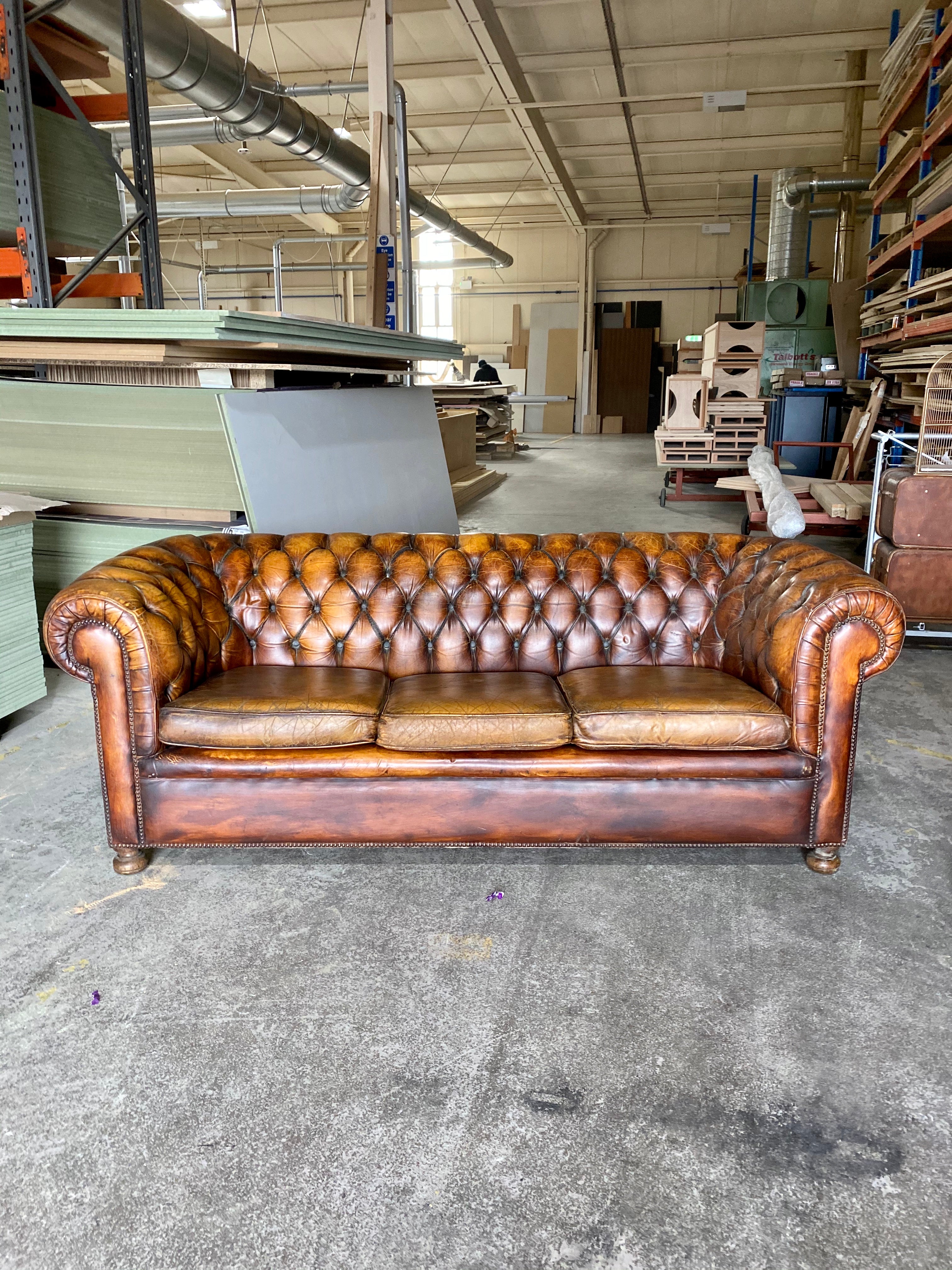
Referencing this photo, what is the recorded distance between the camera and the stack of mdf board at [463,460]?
8594mm

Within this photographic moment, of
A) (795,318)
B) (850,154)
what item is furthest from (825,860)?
(850,154)

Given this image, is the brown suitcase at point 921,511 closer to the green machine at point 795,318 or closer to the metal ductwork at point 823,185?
the green machine at point 795,318

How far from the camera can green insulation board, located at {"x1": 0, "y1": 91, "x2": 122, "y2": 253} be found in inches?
143

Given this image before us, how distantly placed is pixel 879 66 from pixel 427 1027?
447 inches

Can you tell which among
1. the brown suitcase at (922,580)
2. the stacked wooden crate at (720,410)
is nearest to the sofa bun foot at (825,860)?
the brown suitcase at (922,580)

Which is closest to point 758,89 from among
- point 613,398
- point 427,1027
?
point 613,398

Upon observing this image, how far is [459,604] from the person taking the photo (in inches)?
113

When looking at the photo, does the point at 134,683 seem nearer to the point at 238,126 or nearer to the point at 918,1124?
the point at 918,1124

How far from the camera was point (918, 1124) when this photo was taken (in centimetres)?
156

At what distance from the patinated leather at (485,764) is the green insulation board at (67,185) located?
8.77ft

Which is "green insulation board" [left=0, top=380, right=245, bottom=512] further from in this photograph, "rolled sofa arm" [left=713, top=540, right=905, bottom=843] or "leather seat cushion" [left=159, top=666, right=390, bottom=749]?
"rolled sofa arm" [left=713, top=540, right=905, bottom=843]

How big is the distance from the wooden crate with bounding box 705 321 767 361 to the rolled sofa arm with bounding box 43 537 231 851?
22.7 feet

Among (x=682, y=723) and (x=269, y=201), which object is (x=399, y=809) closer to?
(x=682, y=723)

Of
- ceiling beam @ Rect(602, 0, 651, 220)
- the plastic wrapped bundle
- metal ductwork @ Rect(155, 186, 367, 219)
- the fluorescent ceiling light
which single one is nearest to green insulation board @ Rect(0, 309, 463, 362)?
the plastic wrapped bundle
